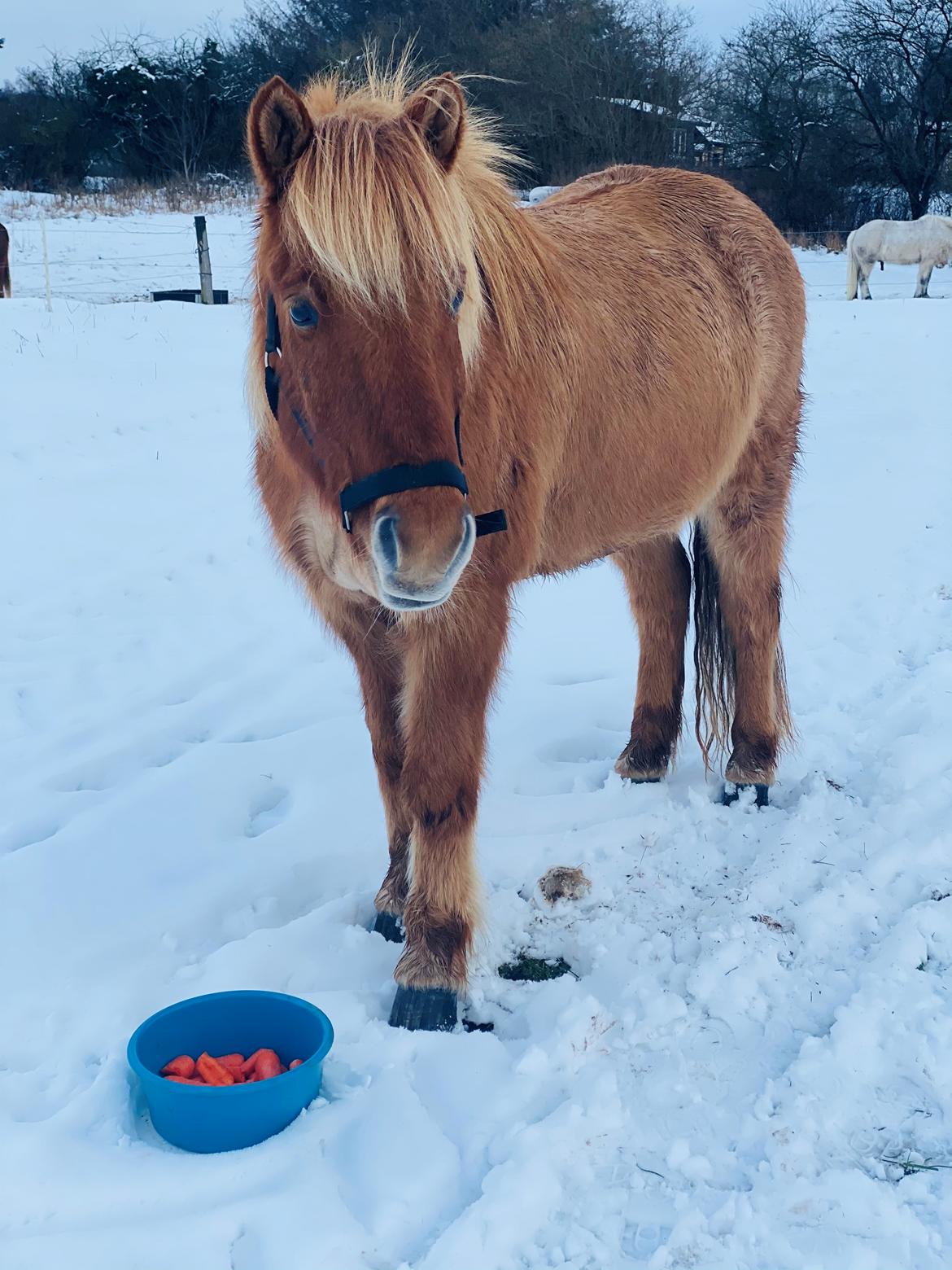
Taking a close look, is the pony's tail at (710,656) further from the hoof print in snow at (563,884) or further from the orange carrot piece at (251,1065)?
the orange carrot piece at (251,1065)

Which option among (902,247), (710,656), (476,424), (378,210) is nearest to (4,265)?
(710,656)

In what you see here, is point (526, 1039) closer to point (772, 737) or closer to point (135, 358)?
point (772, 737)

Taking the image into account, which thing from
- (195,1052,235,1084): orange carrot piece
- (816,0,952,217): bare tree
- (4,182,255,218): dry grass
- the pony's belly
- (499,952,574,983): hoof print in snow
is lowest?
(499,952,574,983): hoof print in snow

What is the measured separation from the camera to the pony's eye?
1861 mm

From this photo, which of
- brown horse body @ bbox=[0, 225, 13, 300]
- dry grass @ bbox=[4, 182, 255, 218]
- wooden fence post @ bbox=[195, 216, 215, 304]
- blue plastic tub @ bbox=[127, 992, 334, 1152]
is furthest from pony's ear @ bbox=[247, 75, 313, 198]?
dry grass @ bbox=[4, 182, 255, 218]

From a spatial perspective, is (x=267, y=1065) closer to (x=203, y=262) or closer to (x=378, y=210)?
(x=378, y=210)

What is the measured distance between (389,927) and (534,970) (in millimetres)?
416

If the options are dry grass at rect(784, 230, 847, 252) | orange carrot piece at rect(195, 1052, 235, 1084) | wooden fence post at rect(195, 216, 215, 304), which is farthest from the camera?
dry grass at rect(784, 230, 847, 252)

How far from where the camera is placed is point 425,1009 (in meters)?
2.26

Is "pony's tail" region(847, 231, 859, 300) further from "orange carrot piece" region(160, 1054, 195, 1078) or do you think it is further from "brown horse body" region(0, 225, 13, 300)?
"orange carrot piece" region(160, 1054, 195, 1078)

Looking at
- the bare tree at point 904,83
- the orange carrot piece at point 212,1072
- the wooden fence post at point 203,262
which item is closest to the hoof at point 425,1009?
the orange carrot piece at point 212,1072

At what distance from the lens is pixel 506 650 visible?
2.44 meters

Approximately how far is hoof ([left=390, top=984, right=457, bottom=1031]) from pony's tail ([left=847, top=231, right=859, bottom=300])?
1747cm

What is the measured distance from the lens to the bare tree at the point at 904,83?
2328 centimetres
